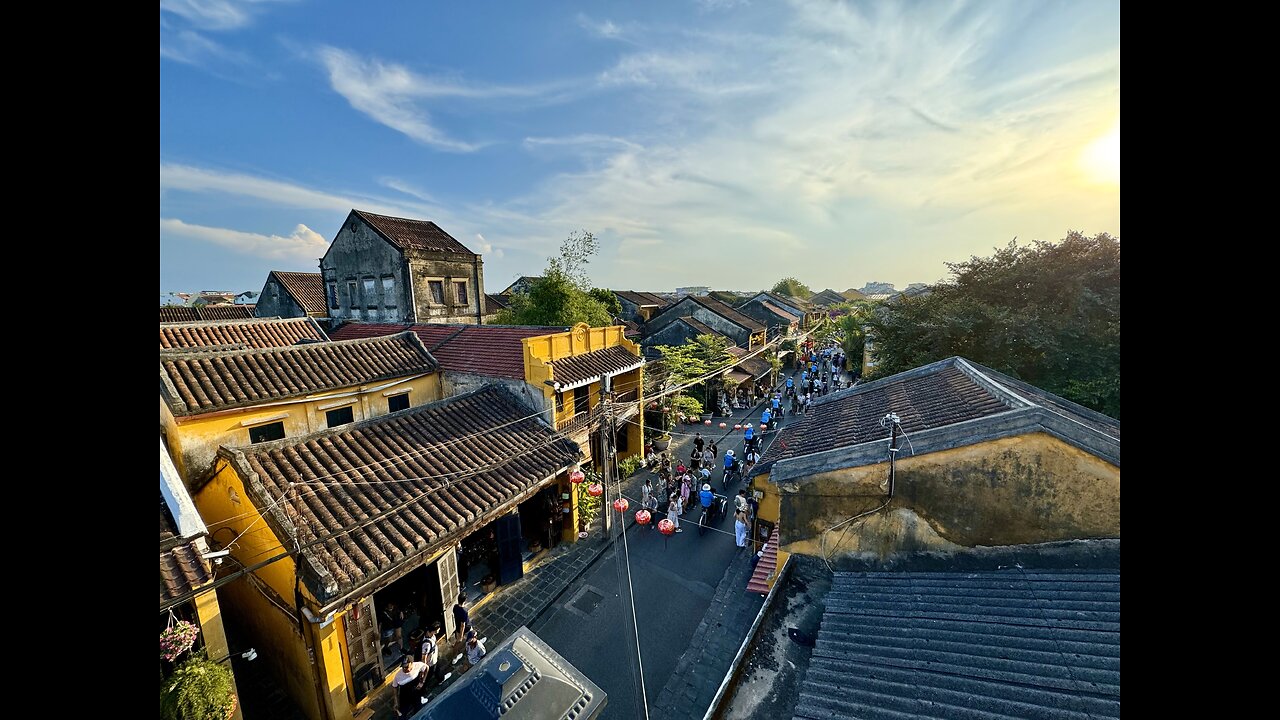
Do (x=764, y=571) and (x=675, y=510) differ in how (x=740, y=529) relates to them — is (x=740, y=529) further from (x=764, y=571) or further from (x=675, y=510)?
(x=675, y=510)

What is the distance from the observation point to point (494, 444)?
11.7 metres

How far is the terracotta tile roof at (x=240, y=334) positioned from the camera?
12.4m

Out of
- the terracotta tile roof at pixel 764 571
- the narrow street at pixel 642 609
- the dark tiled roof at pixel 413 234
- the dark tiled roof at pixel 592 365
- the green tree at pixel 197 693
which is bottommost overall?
the narrow street at pixel 642 609

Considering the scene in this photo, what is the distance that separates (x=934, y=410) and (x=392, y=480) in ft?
33.6

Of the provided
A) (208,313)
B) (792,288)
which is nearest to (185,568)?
(208,313)

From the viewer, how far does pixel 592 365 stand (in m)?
15.1

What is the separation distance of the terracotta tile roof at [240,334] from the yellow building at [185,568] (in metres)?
5.60

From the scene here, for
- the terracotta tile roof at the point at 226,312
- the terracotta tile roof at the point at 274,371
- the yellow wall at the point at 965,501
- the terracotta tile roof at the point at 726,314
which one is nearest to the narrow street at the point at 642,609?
the yellow wall at the point at 965,501

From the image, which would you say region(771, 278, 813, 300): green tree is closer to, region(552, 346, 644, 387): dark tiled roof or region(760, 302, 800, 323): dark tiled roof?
region(760, 302, 800, 323): dark tiled roof

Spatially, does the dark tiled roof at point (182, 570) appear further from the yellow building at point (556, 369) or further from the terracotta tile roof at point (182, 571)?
the yellow building at point (556, 369)
